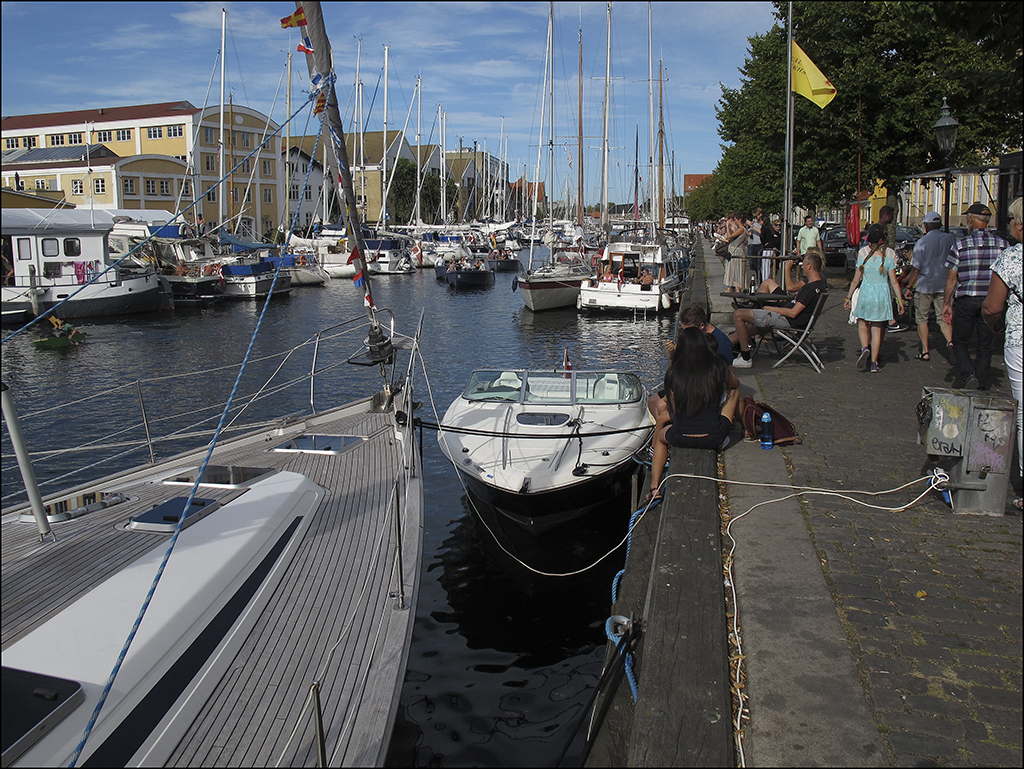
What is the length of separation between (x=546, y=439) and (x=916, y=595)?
494 centimetres

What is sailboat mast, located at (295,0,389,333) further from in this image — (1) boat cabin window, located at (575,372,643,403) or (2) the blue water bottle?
(2) the blue water bottle

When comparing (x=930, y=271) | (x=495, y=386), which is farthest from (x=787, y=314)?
(x=495, y=386)

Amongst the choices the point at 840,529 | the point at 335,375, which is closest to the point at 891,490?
the point at 840,529

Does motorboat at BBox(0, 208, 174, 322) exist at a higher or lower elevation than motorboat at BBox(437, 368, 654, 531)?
higher

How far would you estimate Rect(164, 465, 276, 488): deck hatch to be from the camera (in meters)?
6.63

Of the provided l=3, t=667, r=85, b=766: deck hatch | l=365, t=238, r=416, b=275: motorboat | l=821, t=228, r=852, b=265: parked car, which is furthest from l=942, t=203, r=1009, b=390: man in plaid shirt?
l=365, t=238, r=416, b=275: motorboat

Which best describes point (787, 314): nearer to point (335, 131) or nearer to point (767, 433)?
point (767, 433)

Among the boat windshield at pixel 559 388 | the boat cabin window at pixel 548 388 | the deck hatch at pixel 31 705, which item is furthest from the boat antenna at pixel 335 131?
the deck hatch at pixel 31 705

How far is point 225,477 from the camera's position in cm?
673

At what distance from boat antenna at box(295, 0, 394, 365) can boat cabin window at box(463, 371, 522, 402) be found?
161 cm

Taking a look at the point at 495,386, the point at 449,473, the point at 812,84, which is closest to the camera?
the point at 495,386

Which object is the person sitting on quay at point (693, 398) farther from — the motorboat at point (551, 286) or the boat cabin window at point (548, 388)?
the motorboat at point (551, 286)

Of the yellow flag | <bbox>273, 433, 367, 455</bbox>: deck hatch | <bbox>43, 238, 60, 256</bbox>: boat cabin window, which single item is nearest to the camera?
<bbox>273, 433, 367, 455</bbox>: deck hatch

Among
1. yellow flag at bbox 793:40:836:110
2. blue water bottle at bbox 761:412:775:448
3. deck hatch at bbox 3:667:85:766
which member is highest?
yellow flag at bbox 793:40:836:110
